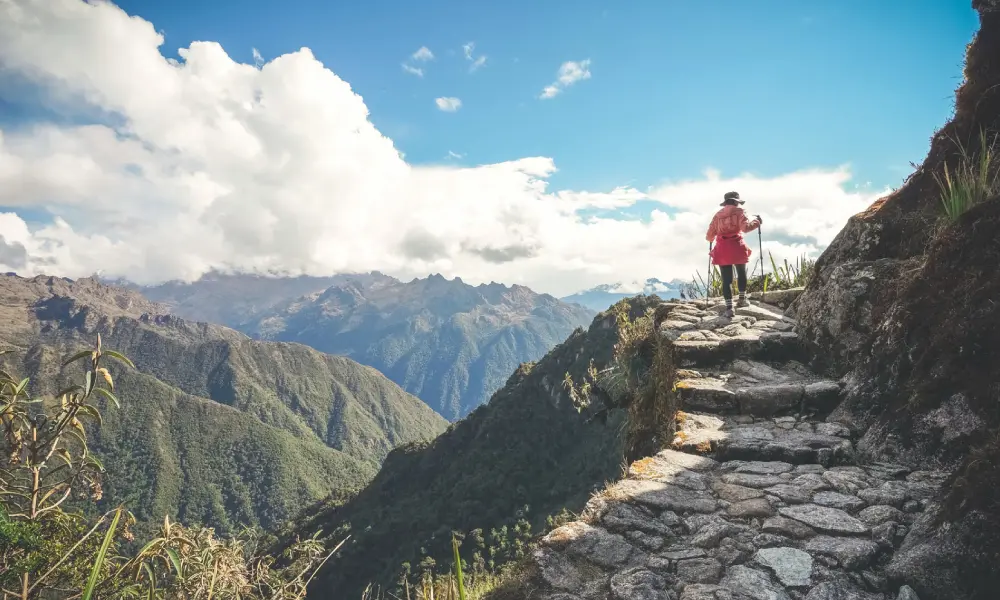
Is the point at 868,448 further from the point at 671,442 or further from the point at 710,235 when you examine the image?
the point at 710,235

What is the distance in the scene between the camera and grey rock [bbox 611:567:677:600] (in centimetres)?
321

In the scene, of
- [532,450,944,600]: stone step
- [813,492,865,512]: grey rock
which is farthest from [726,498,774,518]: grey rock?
[813,492,865,512]: grey rock

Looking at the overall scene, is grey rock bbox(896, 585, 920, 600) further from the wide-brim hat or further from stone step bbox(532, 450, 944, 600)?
the wide-brim hat

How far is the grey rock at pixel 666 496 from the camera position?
424 centimetres

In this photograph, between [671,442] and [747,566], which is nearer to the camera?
[747,566]

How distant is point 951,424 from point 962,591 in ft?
5.64

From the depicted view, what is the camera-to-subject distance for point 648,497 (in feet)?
14.3

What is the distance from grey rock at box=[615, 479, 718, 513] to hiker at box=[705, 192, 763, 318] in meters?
6.35

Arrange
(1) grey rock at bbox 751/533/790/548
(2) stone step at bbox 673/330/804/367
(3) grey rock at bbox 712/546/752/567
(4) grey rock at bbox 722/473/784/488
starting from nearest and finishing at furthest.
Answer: (3) grey rock at bbox 712/546/752/567
(1) grey rock at bbox 751/533/790/548
(4) grey rock at bbox 722/473/784/488
(2) stone step at bbox 673/330/804/367

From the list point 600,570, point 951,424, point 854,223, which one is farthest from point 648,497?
point 854,223

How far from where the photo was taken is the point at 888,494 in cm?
399

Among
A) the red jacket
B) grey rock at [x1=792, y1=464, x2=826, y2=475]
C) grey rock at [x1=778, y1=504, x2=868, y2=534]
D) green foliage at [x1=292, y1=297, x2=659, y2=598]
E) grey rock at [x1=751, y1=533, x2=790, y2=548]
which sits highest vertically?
the red jacket

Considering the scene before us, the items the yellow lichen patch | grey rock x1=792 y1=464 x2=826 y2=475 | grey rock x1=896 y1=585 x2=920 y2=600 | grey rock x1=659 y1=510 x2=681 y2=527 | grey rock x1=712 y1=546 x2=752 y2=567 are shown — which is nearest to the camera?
grey rock x1=896 y1=585 x2=920 y2=600

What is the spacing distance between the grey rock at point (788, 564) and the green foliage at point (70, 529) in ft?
9.47
